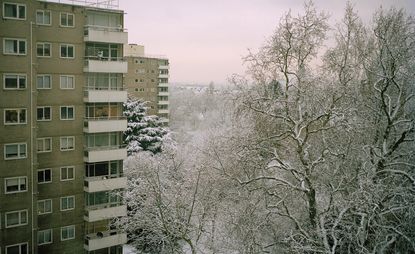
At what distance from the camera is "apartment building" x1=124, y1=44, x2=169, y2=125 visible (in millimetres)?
64250

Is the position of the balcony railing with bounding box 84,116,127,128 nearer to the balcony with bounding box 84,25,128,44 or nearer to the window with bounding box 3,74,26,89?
the window with bounding box 3,74,26,89

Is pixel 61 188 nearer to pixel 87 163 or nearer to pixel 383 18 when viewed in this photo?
pixel 87 163

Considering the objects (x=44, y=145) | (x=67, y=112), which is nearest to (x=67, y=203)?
(x=44, y=145)

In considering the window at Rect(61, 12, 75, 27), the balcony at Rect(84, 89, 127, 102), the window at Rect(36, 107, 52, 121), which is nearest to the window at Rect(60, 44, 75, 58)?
the window at Rect(61, 12, 75, 27)

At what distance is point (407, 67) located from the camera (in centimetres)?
1611

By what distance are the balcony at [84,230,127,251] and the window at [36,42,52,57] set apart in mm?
10383

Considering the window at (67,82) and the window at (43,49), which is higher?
the window at (43,49)

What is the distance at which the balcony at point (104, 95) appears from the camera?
78.8 ft

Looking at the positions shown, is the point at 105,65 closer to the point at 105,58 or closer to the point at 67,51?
the point at 105,58

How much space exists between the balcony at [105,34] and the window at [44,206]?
29.5 ft

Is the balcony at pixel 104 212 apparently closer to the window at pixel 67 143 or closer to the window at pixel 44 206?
the window at pixel 44 206

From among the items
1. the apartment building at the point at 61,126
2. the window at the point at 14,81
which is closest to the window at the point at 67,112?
the apartment building at the point at 61,126

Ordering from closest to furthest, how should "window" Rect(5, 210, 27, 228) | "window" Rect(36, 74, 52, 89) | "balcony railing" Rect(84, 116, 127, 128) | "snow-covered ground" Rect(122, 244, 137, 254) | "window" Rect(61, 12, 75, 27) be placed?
1. "window" Rect(5, 210, 27, 228)
2. "window" Rect(36, 74, 52, 89)
3. "window" Rect(61, 12, 75, 27)
4. "balcony railing" Rect(84, 116, 127, 128)
5. "snow-covered ground" Rect(122, 244, 137, 254)

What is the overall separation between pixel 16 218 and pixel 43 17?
10.4 m
